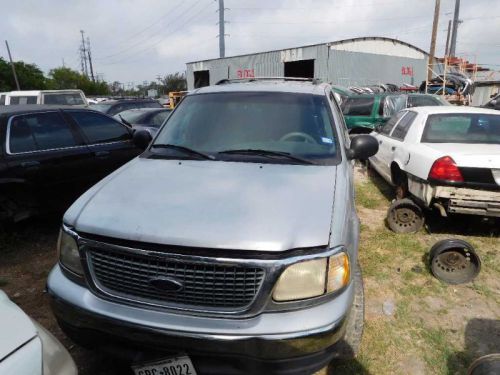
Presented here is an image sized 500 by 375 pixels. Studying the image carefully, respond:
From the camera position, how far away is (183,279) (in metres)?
1.88

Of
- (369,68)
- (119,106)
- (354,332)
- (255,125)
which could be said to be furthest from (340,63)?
(354,332)

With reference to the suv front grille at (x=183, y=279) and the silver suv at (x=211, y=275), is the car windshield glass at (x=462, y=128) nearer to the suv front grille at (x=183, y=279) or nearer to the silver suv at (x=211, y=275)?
the silver suv at (x=211, y=275)

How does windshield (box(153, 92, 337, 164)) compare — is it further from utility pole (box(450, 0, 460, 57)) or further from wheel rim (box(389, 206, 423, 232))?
utility pole (box(450, 0, 460, 57))

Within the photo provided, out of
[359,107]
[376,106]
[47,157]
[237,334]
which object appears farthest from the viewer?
[359,107]

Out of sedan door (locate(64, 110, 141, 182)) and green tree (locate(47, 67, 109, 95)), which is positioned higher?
green tree (locate(47, 67, 109, 95))

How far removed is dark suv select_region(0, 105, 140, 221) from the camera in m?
4.11

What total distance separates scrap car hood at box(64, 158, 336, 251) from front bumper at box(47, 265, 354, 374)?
0.36 m

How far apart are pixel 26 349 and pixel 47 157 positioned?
344 cm

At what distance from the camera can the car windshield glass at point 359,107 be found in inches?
402

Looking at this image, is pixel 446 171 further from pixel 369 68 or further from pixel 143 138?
pixel 369 68

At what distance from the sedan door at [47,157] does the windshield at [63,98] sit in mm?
8924

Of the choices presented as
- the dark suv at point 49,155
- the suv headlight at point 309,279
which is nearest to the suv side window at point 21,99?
the dark suv at point 49,155

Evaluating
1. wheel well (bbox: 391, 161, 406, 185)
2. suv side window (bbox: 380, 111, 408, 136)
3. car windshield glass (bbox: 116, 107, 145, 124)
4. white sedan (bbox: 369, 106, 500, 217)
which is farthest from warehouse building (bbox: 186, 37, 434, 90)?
white sedan (bbox: 369, 106, 500, 217)

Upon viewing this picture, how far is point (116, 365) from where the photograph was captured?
2498mm
